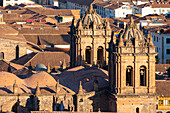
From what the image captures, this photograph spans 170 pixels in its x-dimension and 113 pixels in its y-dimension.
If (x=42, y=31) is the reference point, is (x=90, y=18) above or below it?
above

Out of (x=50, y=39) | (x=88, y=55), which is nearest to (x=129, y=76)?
(x=88, y=55)

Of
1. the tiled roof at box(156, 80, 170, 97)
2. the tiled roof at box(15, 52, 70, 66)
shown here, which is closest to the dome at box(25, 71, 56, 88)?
the tiled roof at box(156, 80, 170, 97)

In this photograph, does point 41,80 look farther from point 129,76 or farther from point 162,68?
point 162,68

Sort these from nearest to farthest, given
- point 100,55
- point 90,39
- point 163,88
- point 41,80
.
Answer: point 41,80 → point 163,88 → point 90,39 → point 100,55

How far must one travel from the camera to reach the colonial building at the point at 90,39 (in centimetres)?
10650

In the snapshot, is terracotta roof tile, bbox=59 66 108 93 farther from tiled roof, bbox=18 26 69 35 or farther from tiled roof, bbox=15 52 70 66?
tiled roof, bbox=18 26 69 35

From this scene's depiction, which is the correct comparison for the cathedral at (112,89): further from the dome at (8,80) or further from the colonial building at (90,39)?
the colonial building at (90,39)

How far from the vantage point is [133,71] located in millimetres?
82000

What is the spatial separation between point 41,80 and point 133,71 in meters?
12.6

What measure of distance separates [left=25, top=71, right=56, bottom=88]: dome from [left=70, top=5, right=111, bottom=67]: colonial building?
48.1 feet

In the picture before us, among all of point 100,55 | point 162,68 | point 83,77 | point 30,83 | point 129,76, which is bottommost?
point 162,68

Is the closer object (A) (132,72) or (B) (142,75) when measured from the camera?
(A) (132,72)

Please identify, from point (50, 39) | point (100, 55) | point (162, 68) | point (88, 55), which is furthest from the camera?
point (50, 39)

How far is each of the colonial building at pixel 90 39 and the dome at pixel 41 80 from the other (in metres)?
14.7
